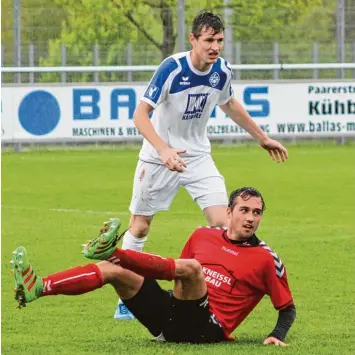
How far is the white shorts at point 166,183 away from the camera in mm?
9430

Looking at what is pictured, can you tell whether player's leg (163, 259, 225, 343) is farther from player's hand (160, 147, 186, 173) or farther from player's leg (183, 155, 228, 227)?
player's leg (183, 155, 228, 227)

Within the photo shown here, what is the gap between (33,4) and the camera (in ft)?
86.6

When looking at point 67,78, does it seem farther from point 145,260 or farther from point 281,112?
point 145,260

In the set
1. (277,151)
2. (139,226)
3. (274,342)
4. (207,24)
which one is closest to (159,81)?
(207,24)

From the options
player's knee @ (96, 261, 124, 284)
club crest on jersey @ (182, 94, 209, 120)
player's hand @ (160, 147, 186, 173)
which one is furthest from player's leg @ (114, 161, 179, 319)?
player's knee @ (96, 261, 124, 284)

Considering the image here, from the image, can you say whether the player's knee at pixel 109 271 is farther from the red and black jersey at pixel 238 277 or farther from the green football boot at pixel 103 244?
the red and black jersey at pixel 238 277

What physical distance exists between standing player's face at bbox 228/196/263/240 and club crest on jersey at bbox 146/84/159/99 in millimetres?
1415

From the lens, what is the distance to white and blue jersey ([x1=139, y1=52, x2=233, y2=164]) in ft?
29.7

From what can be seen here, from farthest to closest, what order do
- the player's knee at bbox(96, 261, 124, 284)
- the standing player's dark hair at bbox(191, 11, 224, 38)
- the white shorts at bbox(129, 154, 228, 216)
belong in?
the white shorts at bbox(129, 154, 228, 216) → the standing player's dark hair at bbox(191, 11, 224, 38) → the player's knee at bbox(96, 261, 124, 284)

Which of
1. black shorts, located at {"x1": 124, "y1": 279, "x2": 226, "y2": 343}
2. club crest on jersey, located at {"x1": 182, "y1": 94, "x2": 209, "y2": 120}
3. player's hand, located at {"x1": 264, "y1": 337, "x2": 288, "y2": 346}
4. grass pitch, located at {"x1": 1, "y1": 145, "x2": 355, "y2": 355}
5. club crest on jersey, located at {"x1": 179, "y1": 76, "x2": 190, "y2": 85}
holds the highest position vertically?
club crest on jersey, located at {"x1": 179, "y1": 76, "x2": 190, "y2": 85}

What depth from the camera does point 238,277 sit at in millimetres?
7832

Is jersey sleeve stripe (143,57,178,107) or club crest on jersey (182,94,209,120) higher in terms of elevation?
jersey sleeve stripe (143,57,178,107)

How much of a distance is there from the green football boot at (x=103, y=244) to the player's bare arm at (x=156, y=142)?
1.14 meters

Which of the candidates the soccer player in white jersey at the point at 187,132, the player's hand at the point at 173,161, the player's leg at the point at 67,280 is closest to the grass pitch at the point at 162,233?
the player's leg at the point at 67,280
